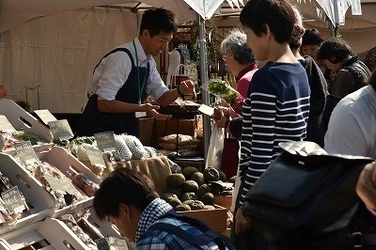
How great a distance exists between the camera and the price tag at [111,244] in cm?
319

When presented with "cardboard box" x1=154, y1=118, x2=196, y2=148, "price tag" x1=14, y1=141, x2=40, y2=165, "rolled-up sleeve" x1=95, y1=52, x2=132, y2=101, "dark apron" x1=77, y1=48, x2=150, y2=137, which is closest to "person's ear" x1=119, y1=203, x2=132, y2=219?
"price tag" x1=14, y1=141, x2=40, y2=165

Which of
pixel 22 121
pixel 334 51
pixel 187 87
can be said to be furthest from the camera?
pixel 334 51

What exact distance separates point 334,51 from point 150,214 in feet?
10.9

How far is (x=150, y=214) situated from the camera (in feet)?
7.95

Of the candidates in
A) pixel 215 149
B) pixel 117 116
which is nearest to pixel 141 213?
pixel 117 116

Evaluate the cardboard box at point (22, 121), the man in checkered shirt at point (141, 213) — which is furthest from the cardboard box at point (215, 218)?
the man in checkered shirt at point (141, 213)

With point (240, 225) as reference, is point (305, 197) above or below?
above

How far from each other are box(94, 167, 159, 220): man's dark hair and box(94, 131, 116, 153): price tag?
1727mm

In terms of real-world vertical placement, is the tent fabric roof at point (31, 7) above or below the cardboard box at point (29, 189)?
above

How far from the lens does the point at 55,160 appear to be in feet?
13.2

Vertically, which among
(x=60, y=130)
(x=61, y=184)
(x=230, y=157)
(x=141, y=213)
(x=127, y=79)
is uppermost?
(x=127, y=79)

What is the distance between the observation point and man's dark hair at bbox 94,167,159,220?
2479mm

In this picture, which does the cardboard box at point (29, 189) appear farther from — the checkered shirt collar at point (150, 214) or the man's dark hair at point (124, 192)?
the checkered shirt collar at point (150, 214)

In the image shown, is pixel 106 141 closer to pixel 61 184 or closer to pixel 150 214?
pixel 61 184
